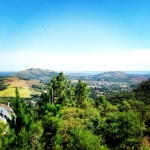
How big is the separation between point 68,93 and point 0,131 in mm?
35864

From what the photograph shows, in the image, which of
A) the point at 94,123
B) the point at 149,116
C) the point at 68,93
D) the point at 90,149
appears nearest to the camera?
the point at 90,149

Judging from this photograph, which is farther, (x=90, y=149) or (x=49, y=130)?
(x=49, y=130)

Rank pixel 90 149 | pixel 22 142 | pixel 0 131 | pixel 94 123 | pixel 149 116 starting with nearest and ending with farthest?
pixel 90 149 < pixel 22 142 < pixel 0 131 < pixel 94 123 < pixel 149 116

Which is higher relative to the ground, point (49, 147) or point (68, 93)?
point (68, 93)

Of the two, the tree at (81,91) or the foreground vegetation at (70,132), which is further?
the tree at (81,91)

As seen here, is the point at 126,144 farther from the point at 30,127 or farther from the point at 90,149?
the point at 30,127

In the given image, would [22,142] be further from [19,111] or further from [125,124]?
[125,124]

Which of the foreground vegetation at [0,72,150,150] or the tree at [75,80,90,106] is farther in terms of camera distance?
the tree at [75,80,90,106]

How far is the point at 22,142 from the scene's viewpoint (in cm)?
2911

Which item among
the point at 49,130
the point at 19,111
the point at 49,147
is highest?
the point at 19,111

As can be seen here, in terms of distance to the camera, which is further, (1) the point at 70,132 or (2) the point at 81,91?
(2) the point at 81,91

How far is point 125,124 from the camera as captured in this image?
35.6 m

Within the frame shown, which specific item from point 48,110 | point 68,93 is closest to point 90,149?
point 48,110

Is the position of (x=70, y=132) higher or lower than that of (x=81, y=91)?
lower
